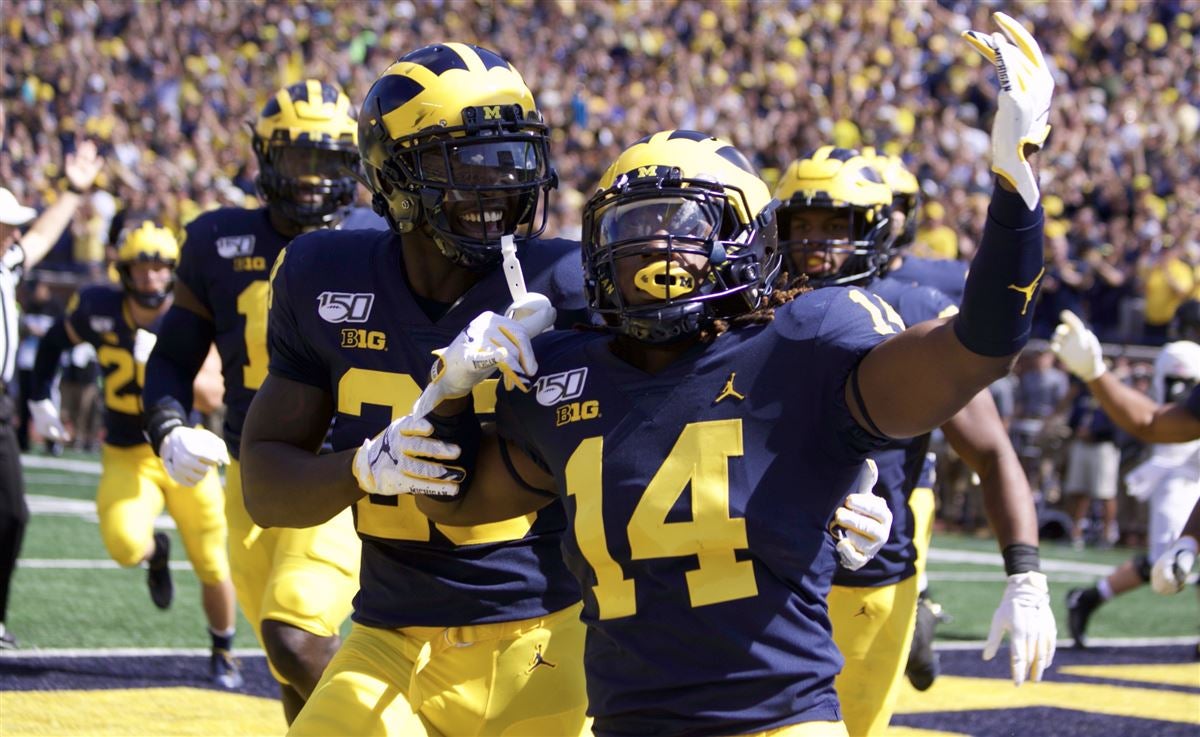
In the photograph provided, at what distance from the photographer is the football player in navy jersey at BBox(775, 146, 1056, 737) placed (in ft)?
12.7

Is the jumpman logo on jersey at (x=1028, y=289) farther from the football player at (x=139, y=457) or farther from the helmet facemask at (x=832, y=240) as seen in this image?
the football player at (x=139, y=457)

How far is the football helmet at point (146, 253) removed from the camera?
7645mm

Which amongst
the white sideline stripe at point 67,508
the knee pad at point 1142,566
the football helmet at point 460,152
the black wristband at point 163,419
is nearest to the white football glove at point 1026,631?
the football helmet at point 460,152

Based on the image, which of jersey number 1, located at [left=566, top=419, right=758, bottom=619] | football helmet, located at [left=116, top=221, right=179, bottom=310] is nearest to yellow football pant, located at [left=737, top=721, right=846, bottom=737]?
jersey number 1, located at [left=566, top=419, right=758, bottom=619]

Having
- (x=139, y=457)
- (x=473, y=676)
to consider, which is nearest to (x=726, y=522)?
(x=473, y=676)

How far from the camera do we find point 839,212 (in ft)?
15.3

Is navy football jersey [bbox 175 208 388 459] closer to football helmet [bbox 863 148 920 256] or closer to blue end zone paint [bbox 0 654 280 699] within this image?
blue end zone paint [bbox 0 654 280 699]

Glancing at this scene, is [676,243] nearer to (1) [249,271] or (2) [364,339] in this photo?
(2) [364,339]

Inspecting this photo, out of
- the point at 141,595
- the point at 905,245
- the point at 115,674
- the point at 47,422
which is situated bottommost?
the point at 141,595

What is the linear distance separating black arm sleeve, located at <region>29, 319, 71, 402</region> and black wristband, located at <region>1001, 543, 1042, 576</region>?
5.73 m

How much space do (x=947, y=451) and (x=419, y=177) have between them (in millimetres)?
10397

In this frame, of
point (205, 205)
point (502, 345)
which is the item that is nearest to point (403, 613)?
point (502, 345)

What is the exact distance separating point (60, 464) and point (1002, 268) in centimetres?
1352

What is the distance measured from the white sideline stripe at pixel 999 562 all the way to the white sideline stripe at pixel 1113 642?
2160 mm
